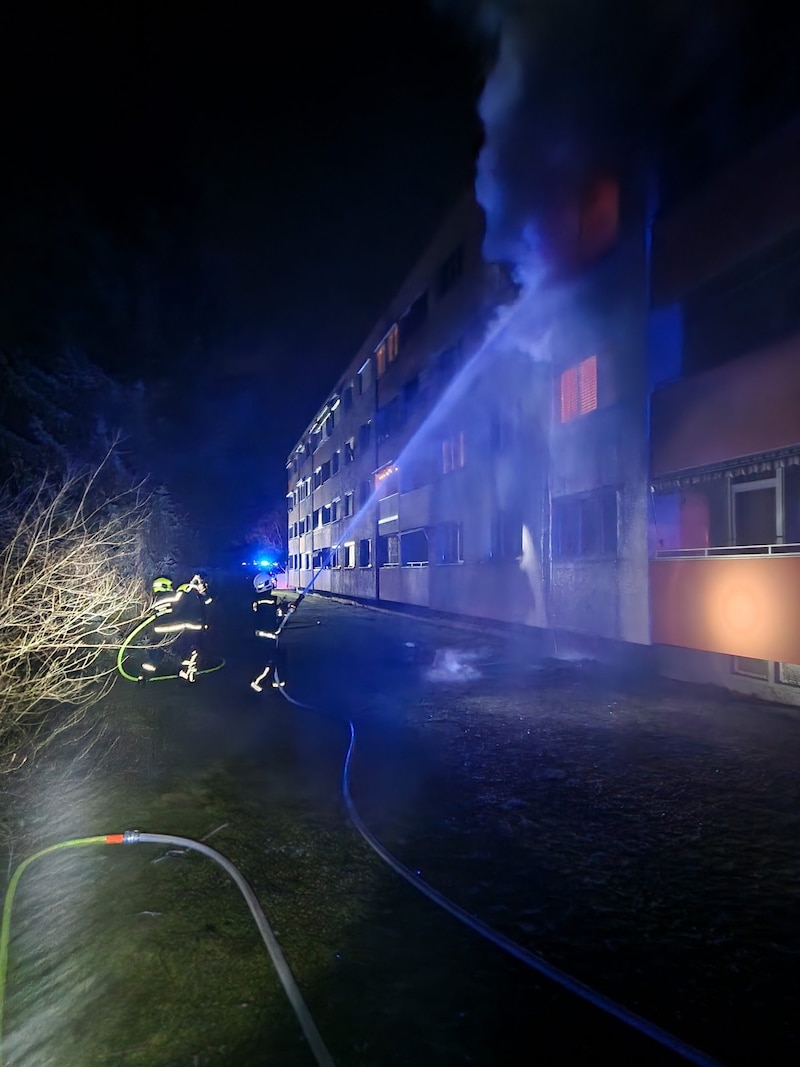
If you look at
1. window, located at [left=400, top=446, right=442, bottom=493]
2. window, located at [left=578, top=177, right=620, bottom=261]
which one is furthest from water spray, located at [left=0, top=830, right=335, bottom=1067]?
window, located at [left=400, top=446, right=442, bottom=493]

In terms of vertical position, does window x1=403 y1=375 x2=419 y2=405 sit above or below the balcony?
above

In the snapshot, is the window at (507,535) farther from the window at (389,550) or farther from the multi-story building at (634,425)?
the window at (389,550)

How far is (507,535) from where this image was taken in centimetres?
1736

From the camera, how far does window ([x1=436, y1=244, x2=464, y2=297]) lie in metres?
21.0

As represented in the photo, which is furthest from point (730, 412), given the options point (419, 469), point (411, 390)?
point (411, 390)

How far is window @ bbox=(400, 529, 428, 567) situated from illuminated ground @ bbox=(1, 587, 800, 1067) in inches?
651

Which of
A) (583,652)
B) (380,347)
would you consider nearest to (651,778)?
(583,652)

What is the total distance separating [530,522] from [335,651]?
17.8 feet

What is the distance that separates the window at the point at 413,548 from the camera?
24.4 metres

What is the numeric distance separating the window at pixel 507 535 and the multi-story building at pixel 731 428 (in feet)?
18.9

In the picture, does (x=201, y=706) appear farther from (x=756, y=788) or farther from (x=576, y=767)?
(x=756, y=788)

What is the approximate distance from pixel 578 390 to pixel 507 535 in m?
4.80

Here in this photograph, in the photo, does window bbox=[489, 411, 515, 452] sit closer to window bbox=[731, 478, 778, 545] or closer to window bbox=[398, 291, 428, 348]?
window bbox=[398, 291, 428, 348]

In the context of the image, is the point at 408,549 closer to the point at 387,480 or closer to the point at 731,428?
the point at 387,480
